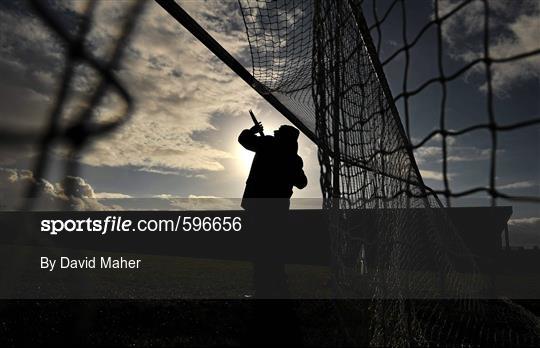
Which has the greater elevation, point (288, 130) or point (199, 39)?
point (199, 39)

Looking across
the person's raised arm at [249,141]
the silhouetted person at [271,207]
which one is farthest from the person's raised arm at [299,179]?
the person's raised arm at [249,141]

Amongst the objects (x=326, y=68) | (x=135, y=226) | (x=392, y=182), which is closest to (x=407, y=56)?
(x=326, y=68)

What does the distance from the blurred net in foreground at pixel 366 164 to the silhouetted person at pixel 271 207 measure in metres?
0.36

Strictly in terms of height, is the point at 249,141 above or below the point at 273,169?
above

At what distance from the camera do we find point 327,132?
2.18 meters

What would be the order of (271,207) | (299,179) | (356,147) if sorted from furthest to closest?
(299,179) < (271,207) < (356,147)

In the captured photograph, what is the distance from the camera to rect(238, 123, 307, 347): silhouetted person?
2.98 m

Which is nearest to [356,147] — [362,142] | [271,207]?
[362,142]

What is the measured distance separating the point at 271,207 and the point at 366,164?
0.94 m

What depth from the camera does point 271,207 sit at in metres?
3.27

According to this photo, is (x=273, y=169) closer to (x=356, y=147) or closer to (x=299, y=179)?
(x=299, y=179)

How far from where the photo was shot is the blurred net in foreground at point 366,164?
2.13 meters
